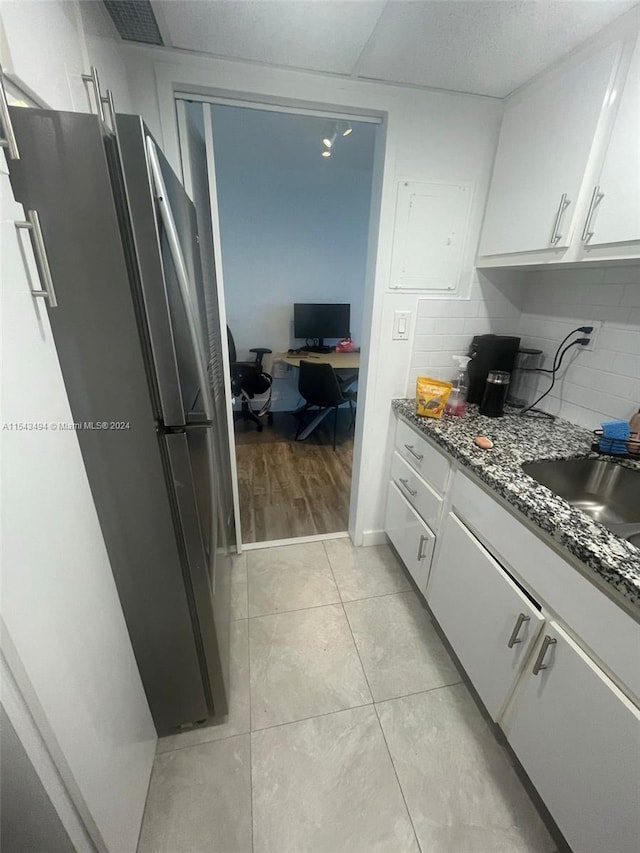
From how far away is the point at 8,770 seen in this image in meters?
0.45

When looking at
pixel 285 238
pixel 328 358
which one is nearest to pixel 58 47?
pixel 328 358

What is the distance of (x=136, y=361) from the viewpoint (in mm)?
687

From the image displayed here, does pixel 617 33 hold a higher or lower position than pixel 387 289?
higher

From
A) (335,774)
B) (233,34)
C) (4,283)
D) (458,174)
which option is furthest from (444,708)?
(233,34)

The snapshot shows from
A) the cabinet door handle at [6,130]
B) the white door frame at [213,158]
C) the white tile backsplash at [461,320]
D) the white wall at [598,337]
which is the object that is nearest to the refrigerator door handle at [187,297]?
the cabinet door handle at [6,130]

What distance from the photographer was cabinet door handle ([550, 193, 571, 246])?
1.07m

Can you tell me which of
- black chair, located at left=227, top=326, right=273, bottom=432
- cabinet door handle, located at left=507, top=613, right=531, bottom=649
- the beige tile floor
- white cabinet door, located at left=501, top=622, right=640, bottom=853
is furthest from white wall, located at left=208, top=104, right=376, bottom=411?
white cabinet door, located at left=501, top=622, right=640, bottom=853

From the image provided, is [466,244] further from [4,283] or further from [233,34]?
[4,283]

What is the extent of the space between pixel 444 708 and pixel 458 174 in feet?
6.90

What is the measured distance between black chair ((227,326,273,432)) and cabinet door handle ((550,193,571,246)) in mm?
2463

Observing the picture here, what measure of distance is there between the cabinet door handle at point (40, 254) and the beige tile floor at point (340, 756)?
1.38 m

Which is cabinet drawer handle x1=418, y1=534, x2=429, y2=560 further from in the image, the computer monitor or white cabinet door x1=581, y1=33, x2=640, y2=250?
the computer monitor

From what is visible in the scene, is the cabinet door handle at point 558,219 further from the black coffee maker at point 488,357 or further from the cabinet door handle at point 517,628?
the cabinet door handle at point 517,628

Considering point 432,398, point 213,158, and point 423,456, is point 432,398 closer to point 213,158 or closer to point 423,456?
point 423,456
